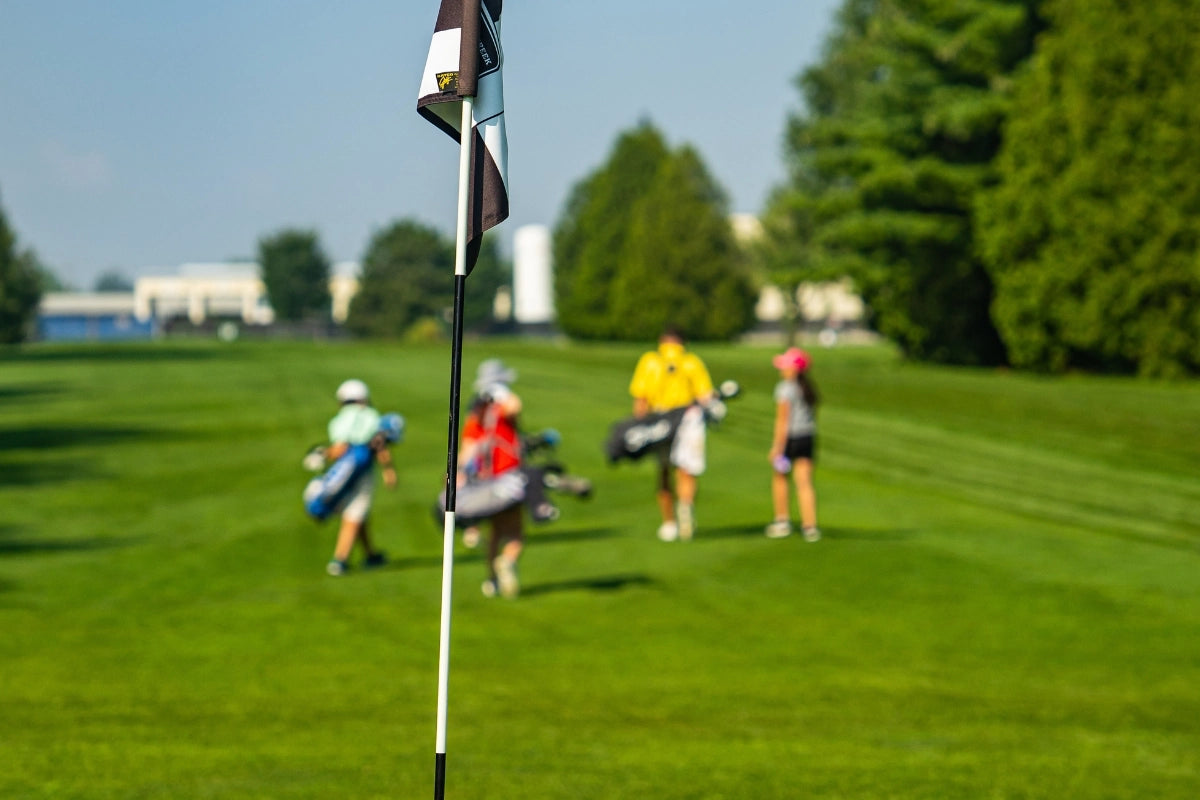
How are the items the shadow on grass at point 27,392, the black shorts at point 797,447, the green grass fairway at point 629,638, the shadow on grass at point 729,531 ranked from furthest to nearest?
the shadow on grass at point 27,392, the shadow on grass at point 729,531, the black shorts at point 797,447, the green grass fairway at point 629,638

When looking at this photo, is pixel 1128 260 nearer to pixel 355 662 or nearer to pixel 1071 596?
pixel 1071 596

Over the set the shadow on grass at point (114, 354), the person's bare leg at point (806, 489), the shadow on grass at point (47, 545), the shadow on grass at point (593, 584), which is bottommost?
the shadow on grass at point (114, 354)

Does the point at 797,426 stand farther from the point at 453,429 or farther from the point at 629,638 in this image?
the point at 453,429

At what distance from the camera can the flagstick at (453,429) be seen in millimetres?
5746

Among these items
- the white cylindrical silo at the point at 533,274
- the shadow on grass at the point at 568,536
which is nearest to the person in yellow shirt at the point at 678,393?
the shadow on grass at the point at 568,536

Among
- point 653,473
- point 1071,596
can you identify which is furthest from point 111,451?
point 1071,596

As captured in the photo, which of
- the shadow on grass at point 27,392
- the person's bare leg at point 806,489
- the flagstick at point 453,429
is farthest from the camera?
the shadow on grass at point 27,392

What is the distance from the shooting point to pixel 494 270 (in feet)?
604

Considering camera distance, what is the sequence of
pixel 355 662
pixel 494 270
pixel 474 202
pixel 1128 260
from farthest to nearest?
pixel 494 270
pixel 1128 260
pixel 355 662
pixel 474 202

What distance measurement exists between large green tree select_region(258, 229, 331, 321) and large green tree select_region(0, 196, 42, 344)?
2909 inches

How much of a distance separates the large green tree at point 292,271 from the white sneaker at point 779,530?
165213 millimetres

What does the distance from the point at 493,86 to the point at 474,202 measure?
46cm

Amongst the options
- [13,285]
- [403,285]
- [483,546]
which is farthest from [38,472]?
[403,285]

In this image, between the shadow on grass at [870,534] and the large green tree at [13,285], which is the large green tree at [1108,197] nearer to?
the shadow on grass at [870,534]
